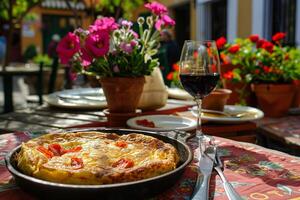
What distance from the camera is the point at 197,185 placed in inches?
30.3

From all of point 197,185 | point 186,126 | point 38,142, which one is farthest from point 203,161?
point 186,126

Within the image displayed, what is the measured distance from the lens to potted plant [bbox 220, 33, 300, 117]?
2357 mm

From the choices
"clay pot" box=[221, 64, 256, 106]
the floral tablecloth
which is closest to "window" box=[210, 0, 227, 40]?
"clay pot" box=[221, 64, 256, 106]

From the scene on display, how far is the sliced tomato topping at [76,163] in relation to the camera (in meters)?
0.75

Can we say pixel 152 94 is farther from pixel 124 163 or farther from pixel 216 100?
pixel 124 163

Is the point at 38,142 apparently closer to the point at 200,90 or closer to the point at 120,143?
the point at 120,143

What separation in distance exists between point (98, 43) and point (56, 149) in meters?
0.71

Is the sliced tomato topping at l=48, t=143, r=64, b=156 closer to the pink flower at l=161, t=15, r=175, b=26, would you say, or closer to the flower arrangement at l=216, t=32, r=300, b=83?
the pink flower at l=161, t=15, r=175, b=26

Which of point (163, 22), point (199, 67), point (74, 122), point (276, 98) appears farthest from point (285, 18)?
point (199, 67)

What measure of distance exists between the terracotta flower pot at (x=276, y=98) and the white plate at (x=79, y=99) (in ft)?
3.22

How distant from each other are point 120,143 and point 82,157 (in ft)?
0.45

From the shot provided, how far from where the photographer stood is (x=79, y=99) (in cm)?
211

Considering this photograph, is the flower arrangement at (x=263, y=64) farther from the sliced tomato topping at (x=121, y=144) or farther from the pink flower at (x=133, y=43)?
the sliced tomato topping at (x=121, y=144)

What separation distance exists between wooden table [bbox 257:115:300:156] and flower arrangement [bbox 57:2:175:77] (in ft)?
2.16
